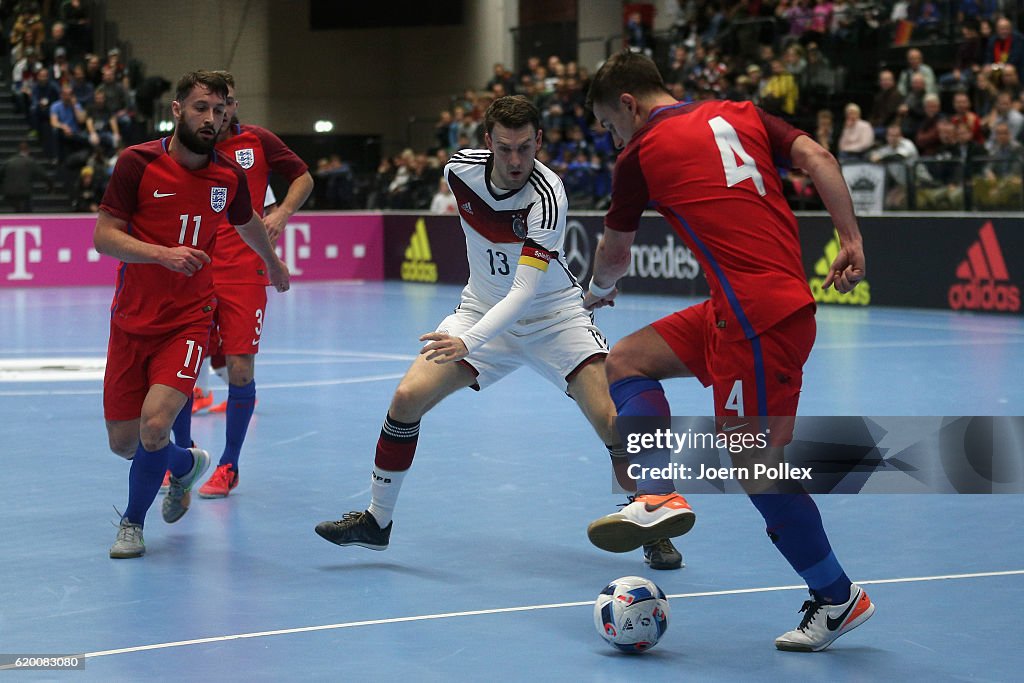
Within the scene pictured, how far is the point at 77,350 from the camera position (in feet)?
47.8

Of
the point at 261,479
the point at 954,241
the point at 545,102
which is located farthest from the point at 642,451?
the point at 545,102

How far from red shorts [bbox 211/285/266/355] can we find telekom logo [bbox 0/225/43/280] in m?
15.9

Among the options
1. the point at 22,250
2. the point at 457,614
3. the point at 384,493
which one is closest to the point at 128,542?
the point at 384,493

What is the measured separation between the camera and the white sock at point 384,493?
6.22m

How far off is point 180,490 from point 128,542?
57cm

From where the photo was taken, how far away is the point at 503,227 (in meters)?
6.36

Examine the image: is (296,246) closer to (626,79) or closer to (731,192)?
(626,79)

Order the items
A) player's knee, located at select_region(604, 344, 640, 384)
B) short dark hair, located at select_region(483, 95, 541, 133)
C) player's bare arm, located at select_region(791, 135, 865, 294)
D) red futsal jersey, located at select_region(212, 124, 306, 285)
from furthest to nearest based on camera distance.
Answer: red futsal jersey, located at select_region(212, 124, 306, 285), short dark hair, located at select_region(483, 95, 541, 133), player's knee, located at select_region(604, 344, 640, 384), player's bare arm, located at select_region(791, 135, 865, 294)

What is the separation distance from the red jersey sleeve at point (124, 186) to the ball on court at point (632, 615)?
2.82 meters

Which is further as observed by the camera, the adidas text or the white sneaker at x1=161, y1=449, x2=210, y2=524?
the adidas text

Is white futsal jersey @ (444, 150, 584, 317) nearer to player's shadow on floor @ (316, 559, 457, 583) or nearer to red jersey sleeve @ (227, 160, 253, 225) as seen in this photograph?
red jersey sleeve @ (227, 160, 253, 225)

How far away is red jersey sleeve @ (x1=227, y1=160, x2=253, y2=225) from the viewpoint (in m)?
6.64

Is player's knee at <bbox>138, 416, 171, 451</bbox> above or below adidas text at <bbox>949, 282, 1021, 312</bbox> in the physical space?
above

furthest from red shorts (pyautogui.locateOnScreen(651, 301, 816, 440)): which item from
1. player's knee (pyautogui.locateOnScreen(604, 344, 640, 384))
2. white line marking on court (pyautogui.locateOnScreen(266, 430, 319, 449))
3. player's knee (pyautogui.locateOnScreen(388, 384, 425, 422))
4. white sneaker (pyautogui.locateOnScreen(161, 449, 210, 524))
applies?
white line marking on court (pyautogui.locateOnScreen(266, 430, 319, 449))
